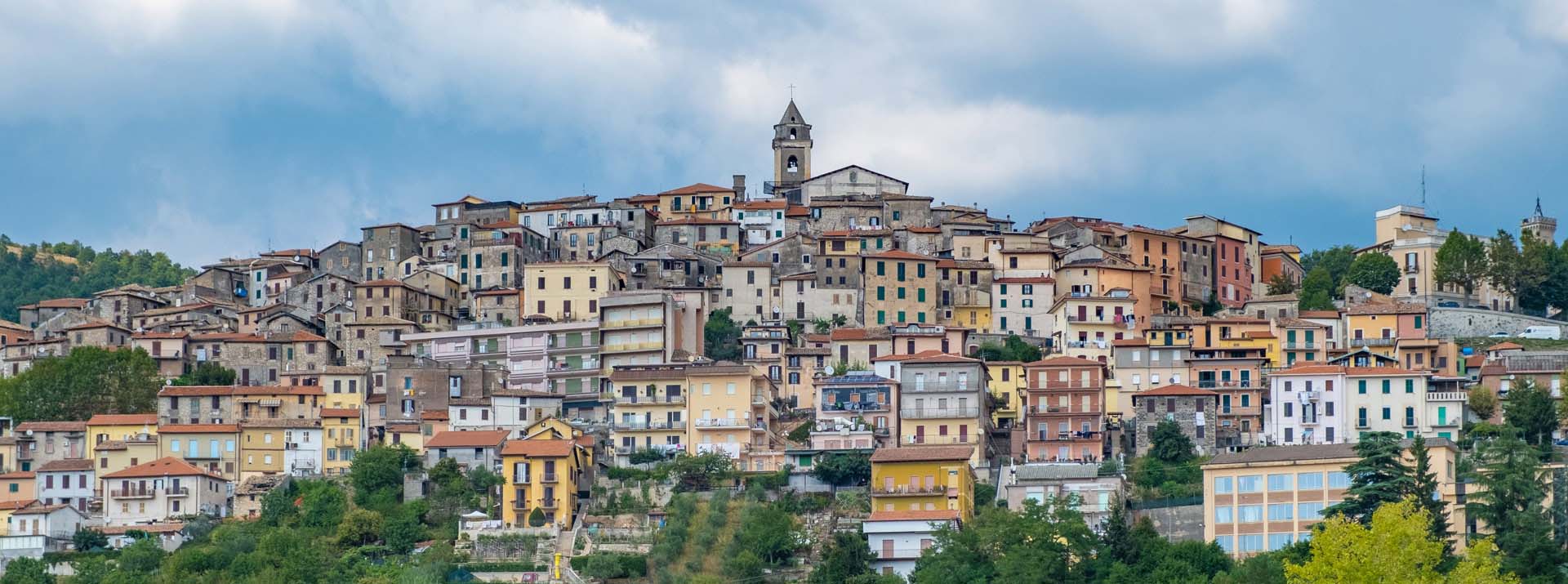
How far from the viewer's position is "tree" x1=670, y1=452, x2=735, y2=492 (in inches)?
2985

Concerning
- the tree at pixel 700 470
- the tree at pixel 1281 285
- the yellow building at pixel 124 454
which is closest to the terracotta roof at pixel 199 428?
the yellow building at pixel 124 454

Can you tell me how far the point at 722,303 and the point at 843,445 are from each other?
55.1 ft

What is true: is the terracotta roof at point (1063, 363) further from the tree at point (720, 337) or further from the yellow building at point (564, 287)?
the yellow building at point (564, 287)

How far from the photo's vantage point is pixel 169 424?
3236 inches

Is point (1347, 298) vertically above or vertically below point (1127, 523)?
above

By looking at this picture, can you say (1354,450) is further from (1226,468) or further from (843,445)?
(843,445)

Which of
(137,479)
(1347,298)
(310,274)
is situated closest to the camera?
(137,479)

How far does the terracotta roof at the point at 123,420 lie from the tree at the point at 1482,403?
143ft

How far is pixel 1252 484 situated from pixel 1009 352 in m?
20.6

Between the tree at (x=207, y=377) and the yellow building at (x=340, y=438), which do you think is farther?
the tree at (x=207, y=377)

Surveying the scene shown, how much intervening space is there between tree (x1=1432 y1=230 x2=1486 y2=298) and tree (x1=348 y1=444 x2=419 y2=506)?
135 ft

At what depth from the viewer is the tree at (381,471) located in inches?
3039

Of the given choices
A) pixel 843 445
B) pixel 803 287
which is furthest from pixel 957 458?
pixel 803 287

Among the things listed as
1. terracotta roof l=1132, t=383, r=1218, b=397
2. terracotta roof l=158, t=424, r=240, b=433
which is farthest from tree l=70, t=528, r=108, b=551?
terracotta roof l=1132, t=383, r=1218, b=397
